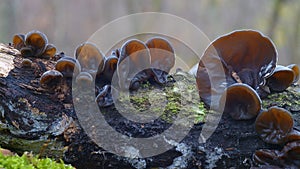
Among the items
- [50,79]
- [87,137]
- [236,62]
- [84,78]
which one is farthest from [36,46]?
[236,62]

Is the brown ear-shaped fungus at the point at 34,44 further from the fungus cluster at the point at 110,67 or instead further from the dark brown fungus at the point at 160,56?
the dark brown fungus at the point at 160,56

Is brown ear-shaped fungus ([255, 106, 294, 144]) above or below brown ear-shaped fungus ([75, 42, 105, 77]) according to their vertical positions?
below

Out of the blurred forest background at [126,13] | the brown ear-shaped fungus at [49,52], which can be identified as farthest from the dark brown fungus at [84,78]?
the blurred forest background at [126,13]

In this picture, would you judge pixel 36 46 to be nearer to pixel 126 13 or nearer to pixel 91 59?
pixel 91 59

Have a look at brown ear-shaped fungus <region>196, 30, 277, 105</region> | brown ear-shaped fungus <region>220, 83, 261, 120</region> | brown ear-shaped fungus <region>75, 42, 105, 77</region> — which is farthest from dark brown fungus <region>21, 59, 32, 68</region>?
brown ear-shaped fungus <region>220, 83, 261, 120</region>

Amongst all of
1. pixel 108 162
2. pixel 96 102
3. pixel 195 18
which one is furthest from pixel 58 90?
pixel 195 18

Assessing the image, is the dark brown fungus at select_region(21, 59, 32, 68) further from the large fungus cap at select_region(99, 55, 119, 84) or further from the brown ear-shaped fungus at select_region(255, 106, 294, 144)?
the brown ear-shaped fungus at select_region(255, 106, 294, 144)

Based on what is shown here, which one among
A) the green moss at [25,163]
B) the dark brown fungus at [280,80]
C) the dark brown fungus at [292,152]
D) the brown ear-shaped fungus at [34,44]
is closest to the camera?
the green moss at [25,163]
